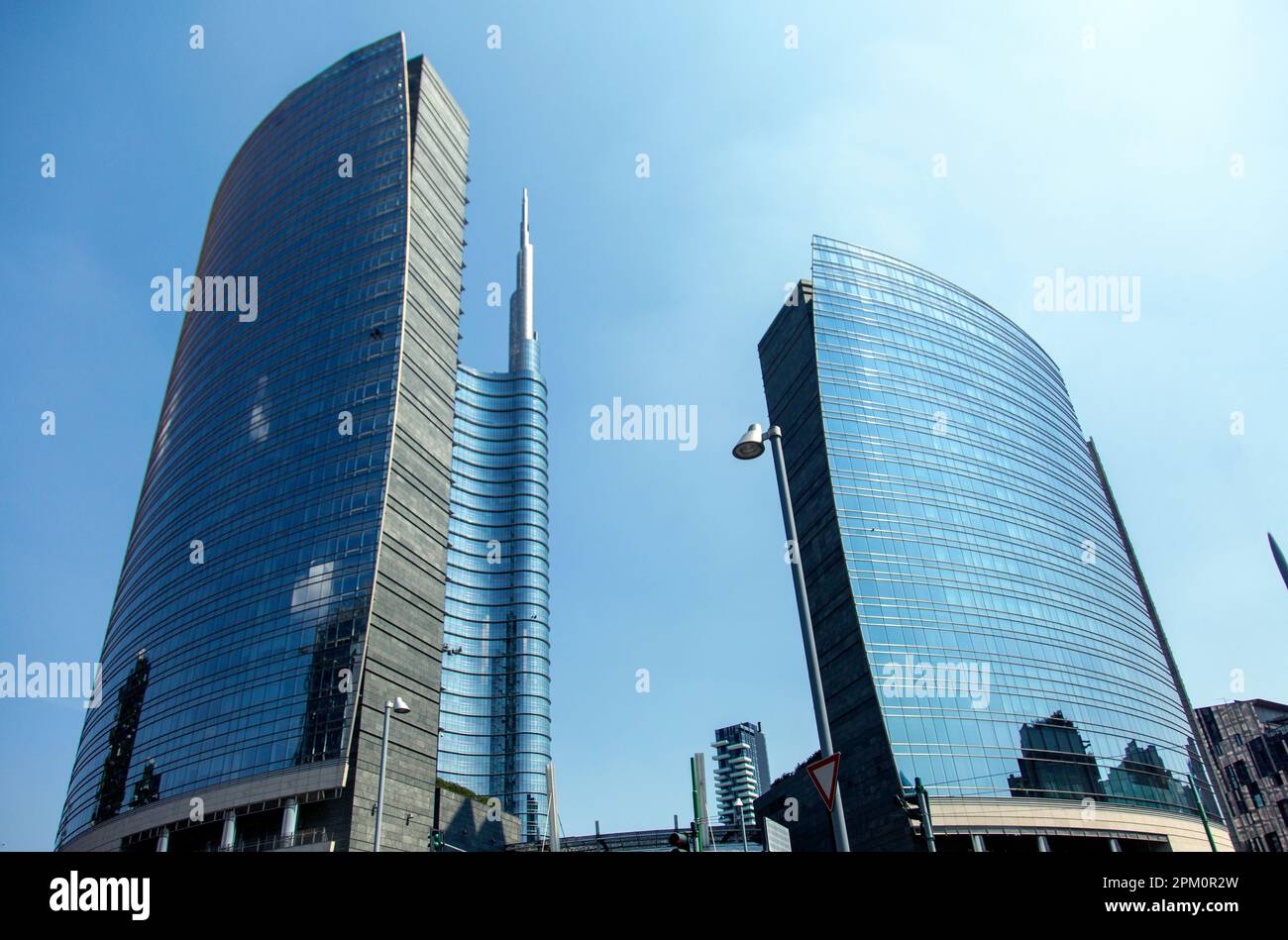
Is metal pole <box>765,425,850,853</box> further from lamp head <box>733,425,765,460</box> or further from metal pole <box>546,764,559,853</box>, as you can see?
metal pole <box>546,764,559,853</box>

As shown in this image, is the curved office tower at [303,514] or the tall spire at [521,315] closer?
the curved office tower at [303,514]

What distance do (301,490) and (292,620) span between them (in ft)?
47.8

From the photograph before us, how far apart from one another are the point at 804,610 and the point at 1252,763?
111847 millimetres

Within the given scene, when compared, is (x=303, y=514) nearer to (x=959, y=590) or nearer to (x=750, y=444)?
(x=959, y=590)

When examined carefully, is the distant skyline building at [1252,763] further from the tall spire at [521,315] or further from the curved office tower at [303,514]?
the tall spire at [521,315]

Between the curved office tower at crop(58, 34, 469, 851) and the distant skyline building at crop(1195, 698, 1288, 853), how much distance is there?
309 ft

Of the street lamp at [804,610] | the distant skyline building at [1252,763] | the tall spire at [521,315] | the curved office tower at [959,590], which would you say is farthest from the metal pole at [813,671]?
the tall spire at [521,315]

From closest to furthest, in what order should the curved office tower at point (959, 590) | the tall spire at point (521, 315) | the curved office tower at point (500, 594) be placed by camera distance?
the curved office tower at point (959, 590), the curved office tower at point (500, 594), the tall spire at point (521, 315)

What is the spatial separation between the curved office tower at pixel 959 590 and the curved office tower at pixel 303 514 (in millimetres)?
40953

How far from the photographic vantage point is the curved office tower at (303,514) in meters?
71.3

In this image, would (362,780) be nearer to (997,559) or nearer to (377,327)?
(377,327)

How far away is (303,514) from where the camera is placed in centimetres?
8281

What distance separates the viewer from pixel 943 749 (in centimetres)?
6762
